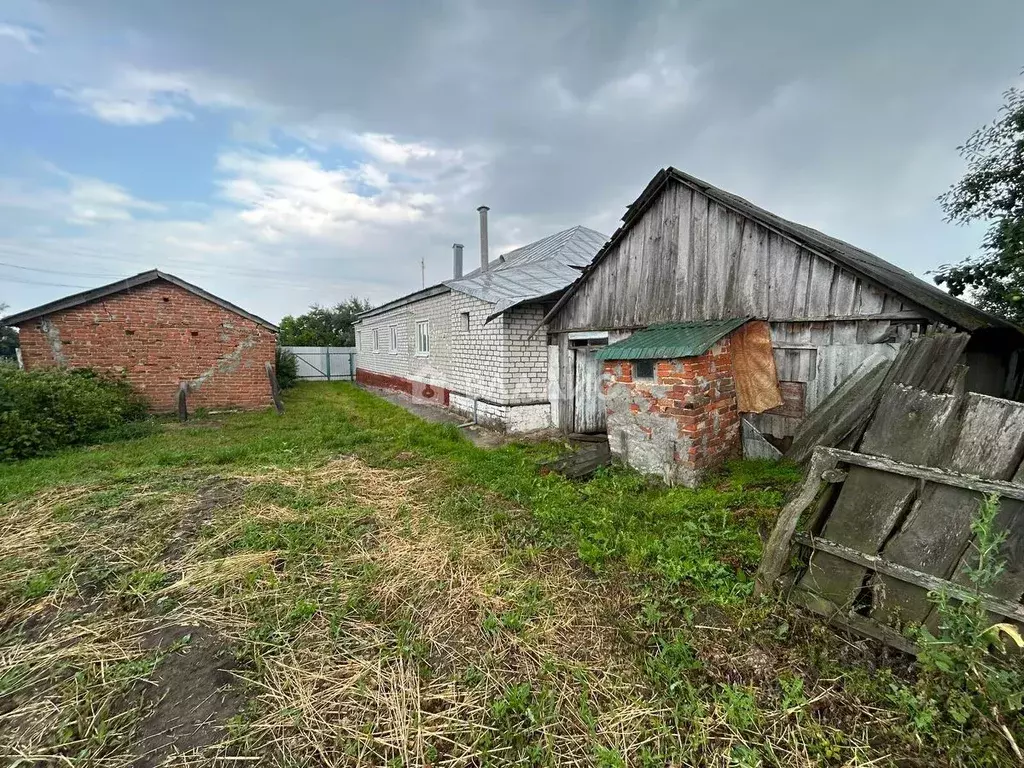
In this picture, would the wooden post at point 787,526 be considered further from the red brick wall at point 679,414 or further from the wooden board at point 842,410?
the red brick wall at point 679,414

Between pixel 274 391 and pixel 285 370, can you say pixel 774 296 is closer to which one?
pixel 274 391

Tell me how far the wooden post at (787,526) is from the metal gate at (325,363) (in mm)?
22151

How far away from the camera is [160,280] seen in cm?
1016

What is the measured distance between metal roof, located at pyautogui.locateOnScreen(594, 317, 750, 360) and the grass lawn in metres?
1.56

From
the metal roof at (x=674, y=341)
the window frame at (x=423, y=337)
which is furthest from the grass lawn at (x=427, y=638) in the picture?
the window frame at (x=423, y=337)

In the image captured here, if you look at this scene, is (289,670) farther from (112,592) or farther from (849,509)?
(849,509)

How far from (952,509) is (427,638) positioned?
305 centimetres

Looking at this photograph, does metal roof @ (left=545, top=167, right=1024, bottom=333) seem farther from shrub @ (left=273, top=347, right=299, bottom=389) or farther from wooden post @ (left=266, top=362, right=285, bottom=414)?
shrub @ (left=273, top=347, right=299, bottom=389)

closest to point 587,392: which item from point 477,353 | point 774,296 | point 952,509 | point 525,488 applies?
point 477,353

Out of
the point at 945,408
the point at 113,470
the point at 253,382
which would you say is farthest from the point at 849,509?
the point at 253,382

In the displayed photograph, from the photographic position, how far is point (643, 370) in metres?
5.21

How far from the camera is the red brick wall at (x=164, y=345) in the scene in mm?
9406

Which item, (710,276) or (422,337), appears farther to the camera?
(422,337)

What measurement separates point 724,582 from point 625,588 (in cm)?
70
